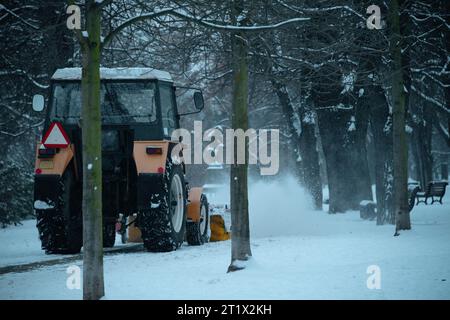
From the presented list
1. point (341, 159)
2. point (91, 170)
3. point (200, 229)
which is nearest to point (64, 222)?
point (200, 229)

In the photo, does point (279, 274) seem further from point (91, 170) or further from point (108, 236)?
point (108, 236)

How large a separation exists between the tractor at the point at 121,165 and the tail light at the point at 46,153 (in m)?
0.02

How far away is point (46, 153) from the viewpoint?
12.0 meters

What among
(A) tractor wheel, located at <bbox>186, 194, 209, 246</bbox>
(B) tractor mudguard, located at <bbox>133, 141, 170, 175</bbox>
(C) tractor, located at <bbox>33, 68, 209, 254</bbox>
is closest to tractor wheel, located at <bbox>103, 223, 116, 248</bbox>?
(A) tractor wheel, located at <bbox>186, 194, 209, 246</bbox>

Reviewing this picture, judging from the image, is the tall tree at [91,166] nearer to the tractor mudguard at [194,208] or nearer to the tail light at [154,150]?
the tail light at [154,150]

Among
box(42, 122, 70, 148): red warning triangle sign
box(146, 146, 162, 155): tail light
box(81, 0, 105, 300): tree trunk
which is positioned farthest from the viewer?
box(146, 146, 162, 155): tail light

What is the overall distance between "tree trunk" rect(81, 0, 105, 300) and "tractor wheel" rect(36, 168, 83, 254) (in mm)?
4792

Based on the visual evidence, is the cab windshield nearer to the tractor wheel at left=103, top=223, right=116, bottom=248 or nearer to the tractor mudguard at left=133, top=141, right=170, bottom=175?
the tractor mudguard at left=133, top=141, right=170, bottom=175

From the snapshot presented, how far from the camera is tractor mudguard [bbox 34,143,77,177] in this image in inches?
467

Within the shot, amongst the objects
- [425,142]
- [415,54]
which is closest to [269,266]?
[415,54]

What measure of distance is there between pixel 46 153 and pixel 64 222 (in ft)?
4.02

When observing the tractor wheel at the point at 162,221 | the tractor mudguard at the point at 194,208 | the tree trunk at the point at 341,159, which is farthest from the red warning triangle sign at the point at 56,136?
the tree trunk at the point at 341,159
